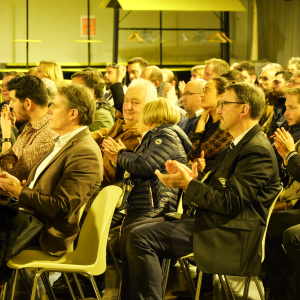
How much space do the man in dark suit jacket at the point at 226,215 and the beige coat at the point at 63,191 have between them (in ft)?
1.06

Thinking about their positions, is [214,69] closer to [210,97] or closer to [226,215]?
[210,97]

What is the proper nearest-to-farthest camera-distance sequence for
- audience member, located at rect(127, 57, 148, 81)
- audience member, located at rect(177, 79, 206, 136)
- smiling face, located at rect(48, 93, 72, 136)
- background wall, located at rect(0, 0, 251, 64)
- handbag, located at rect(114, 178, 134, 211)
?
smiling face, located at rect(48, 93, 72, 136)
handbag, located at rect(114, 178, 134, 211)
audience member, located at rect(177, 79, 206, 136)
audience member, located at rect(127, 57, 148, 81)
background wall, located at rect(0, 0, 251, 64)

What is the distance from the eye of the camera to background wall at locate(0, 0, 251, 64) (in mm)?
10375

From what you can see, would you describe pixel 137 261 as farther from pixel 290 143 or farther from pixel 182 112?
pixel 182 112

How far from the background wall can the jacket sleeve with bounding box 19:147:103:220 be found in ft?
27.6

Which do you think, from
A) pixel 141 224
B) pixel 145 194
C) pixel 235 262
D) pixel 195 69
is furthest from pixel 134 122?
pixel 195 69

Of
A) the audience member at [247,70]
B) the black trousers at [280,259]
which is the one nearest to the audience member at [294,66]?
the audience member at [247,70]

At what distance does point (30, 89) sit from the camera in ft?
9.59

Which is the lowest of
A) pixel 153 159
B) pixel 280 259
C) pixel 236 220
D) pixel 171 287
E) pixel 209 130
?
pixel 171 287

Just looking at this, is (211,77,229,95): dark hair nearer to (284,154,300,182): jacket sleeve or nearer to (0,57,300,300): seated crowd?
(0,57,300,300): seated crowd

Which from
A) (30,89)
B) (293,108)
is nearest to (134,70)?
(30,89)

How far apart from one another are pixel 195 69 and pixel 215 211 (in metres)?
A: 3.51

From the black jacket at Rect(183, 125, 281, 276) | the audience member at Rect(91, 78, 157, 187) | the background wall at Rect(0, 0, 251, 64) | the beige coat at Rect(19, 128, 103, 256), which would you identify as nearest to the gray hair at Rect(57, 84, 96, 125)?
the beige coat at Rect(19, 128, 103, 256)

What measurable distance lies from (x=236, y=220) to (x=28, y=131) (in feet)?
4.83
